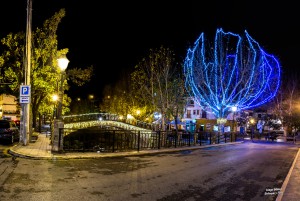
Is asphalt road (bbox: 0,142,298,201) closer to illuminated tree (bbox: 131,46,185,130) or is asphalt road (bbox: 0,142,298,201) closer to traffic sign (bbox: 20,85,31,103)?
traffic sign (bbox: 20,85,31,103)

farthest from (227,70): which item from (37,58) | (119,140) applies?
(37,58)

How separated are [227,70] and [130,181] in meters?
27.1

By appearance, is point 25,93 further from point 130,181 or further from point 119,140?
point 130,181

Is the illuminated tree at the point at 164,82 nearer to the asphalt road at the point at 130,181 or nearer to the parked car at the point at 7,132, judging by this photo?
the parked car at the point at 7,132

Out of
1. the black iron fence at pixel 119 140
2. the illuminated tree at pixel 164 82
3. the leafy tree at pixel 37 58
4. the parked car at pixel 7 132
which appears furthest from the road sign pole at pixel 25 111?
the illuminated tree at pixel 164 82

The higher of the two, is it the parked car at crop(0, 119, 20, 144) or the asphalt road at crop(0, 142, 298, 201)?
the parked car at crop(0, 119, 20, 144)

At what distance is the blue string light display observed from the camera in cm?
3428

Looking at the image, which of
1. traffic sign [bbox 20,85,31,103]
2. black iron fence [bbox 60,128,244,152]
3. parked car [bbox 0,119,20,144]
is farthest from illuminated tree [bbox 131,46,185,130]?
traffic sign [bbox 20,85,31,103]

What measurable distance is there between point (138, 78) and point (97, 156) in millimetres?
29640

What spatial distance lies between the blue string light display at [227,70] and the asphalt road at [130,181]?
20.8 meters

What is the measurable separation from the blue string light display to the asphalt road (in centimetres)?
2083

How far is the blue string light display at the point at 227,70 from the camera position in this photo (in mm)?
34281

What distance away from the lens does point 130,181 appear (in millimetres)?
10219

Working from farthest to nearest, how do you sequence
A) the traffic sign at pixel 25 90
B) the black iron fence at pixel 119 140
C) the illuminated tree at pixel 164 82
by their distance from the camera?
the illuminated tree at pixel 164 82 → the traffic sign at pixel 25 90 → the black iron fence at pixel 119 140
